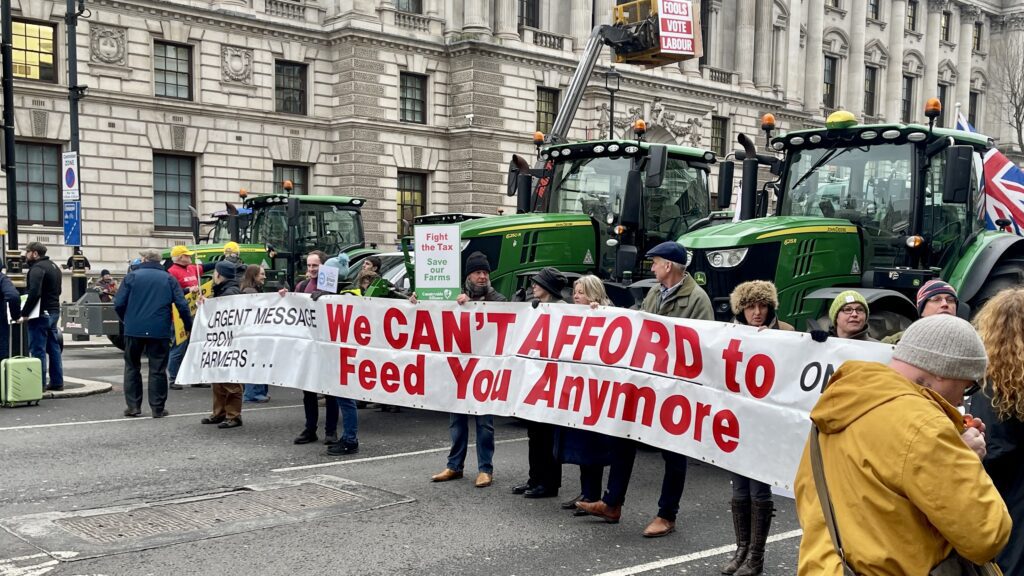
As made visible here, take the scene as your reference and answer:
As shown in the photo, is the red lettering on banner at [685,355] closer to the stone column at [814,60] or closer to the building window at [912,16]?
the stone column at [814,60]

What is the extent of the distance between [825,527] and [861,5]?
56313 mm

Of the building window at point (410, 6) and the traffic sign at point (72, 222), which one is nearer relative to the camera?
the traffic sign at point (72, 222)

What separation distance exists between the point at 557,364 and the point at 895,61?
54931 mm

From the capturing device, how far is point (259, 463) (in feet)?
29.5

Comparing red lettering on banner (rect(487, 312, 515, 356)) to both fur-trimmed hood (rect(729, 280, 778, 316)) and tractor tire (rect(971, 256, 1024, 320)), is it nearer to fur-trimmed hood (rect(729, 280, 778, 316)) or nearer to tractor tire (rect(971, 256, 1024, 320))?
fur-trimmed hood (rect(729, 280, 778, 316))

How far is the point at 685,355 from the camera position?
6.77 m

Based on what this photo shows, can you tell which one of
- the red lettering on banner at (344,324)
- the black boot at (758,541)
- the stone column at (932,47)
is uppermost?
the stone column at (932,47)

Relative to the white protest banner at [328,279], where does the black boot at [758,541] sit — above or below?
below

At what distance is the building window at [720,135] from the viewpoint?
46.7m

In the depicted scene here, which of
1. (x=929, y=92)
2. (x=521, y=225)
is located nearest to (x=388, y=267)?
(x=521, y=225)

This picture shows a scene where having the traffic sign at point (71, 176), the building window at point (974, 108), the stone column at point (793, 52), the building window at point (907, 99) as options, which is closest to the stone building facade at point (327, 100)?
the stone column at point (793, 52)

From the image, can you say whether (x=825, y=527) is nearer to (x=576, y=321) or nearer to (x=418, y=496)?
(x=576, y=321)

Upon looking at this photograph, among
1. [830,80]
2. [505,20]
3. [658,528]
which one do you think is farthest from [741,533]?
[830,80]

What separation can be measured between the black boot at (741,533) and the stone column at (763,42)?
4586cm
